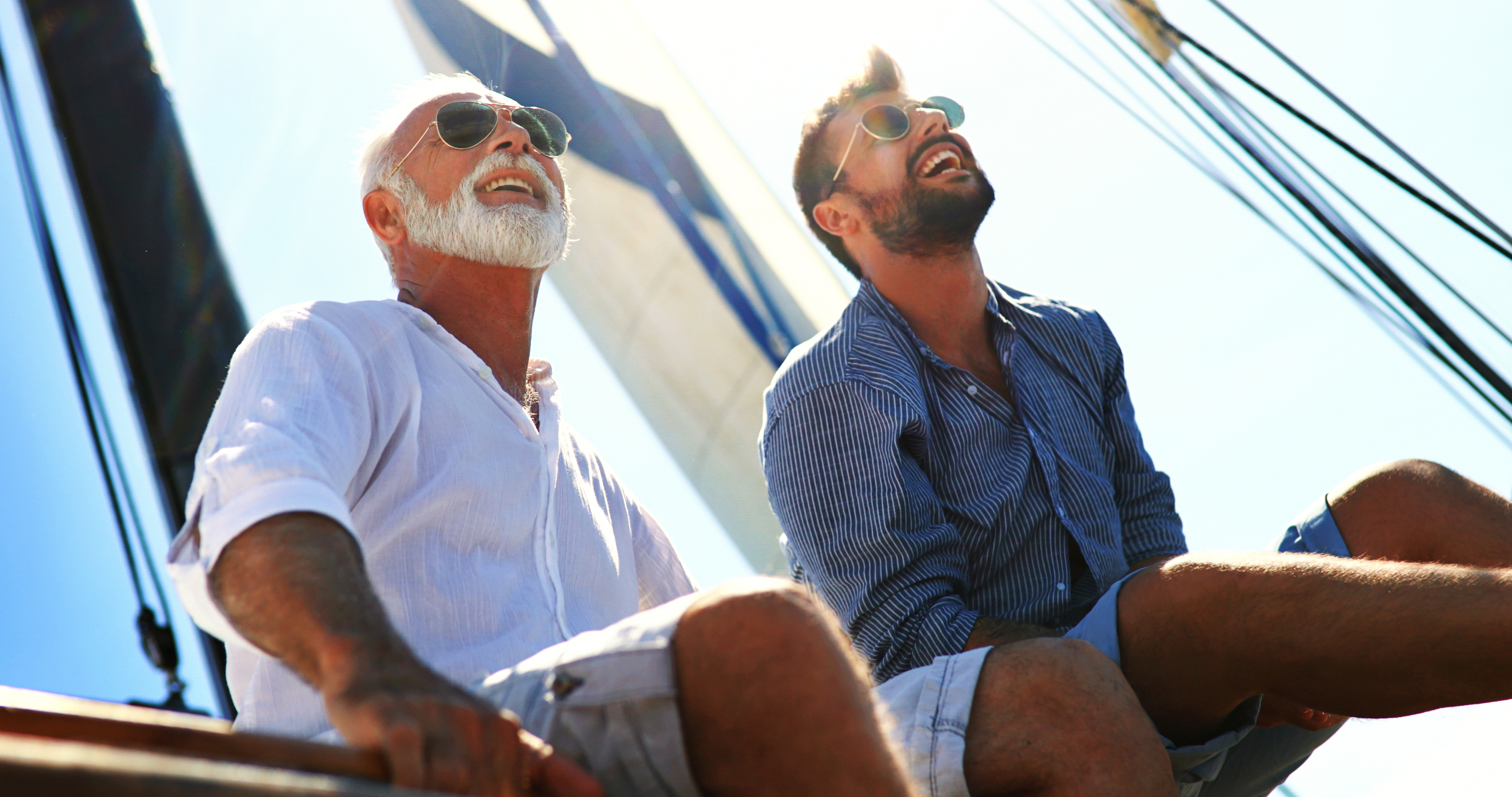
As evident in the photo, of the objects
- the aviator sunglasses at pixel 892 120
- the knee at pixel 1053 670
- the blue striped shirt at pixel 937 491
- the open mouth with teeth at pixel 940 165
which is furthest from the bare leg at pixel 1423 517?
the aviator sunglasses at pixel 892 120

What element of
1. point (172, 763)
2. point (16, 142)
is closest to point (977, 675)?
point (172, 763)

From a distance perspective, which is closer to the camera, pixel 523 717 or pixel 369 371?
pixel 523 717

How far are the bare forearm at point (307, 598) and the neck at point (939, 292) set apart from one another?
57.5 inches

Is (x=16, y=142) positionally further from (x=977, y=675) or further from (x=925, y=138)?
(x=977, y=675)

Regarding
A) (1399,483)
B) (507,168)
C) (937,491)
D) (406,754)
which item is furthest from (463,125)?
(1399,483)

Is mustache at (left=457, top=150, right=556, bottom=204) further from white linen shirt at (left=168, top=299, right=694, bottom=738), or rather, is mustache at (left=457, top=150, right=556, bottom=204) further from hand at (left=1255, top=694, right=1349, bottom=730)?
hand at (left=1255, top=694, right=1349, bottom=730)

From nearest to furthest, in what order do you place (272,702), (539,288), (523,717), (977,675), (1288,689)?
(523,717)
(272,702)
(977,675)
(1288,689)
(539,288)

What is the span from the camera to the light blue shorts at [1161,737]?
1332 millimetres

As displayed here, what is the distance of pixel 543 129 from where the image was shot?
220 centimetres

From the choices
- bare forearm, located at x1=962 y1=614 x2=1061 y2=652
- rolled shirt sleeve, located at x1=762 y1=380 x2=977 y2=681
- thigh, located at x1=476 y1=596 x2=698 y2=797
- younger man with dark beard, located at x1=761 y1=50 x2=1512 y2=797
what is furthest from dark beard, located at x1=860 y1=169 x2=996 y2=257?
thigh, located at x1=476 y1=596 x2=698 y2=797

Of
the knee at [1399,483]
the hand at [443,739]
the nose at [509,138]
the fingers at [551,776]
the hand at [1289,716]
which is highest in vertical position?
the nose at [509,138]

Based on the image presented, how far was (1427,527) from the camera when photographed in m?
1.77

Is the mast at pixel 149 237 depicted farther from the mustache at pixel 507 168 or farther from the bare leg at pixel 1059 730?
the bare leg at pixel 1059 730

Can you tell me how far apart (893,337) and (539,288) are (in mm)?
655
